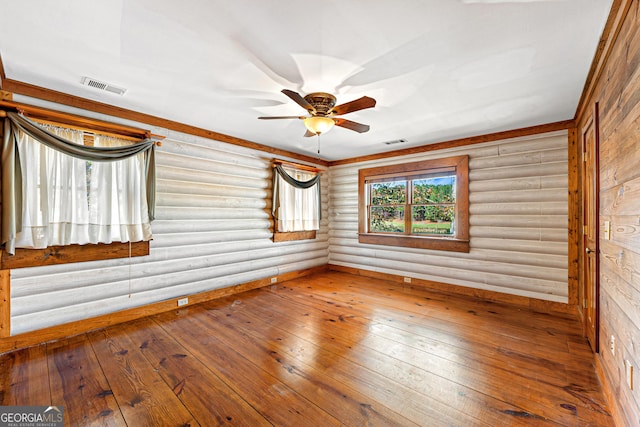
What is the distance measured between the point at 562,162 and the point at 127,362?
590 cm

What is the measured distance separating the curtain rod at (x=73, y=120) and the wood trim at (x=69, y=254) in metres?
1.38

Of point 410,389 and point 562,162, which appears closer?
point 410,389

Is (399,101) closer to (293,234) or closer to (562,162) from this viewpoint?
(562,162)

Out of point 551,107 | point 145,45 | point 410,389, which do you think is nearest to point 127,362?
point 410,389

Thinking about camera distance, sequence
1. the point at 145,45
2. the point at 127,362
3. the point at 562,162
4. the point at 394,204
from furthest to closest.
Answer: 1. the point at 394,204
2. the point at 562,162
3. the point at 127,362
4. the point at 145,45

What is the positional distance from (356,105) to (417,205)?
128 inches

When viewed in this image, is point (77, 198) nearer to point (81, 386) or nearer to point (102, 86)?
point (102, 86)

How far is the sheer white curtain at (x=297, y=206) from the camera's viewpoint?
534cm

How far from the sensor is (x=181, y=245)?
4.02 metres

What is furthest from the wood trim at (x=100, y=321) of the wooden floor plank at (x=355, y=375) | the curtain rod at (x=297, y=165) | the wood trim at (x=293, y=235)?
the curtain rod at (x=297, y=165)

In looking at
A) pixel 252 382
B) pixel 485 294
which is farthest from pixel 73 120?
pixel 485 294

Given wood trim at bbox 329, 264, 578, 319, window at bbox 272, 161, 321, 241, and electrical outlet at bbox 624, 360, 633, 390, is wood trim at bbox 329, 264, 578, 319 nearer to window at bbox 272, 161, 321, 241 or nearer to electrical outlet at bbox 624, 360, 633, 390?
window at bbox 272, 161, 321, 241

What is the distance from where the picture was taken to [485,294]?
443cm

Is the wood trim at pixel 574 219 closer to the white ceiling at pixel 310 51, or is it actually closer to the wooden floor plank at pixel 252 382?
the white ceiling at pixel 310 51
